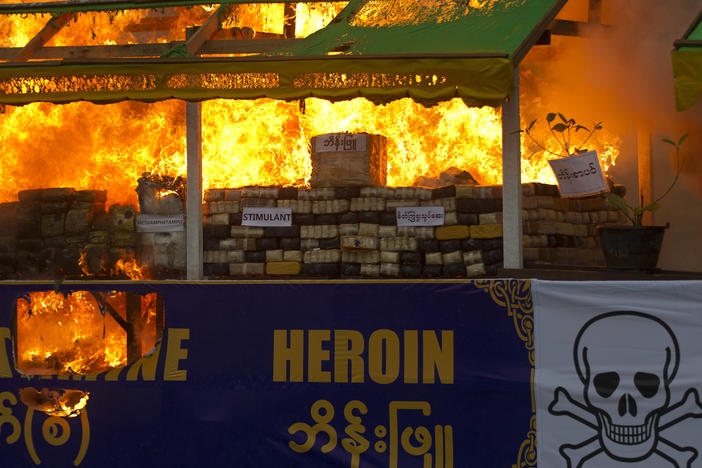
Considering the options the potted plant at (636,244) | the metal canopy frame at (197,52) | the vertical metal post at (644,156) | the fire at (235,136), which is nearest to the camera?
the potted plant at (636,244)

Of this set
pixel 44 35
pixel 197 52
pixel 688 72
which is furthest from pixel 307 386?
pixel 44 35

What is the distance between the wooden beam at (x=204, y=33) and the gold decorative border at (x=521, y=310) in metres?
4.11

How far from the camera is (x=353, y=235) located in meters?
8.59

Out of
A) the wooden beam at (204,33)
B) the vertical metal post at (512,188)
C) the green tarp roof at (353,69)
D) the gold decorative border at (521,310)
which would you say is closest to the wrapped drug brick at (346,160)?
the green tarp roof at (353,69)

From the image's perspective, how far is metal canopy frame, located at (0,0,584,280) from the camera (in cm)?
812

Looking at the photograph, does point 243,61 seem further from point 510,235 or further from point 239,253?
point 510,235

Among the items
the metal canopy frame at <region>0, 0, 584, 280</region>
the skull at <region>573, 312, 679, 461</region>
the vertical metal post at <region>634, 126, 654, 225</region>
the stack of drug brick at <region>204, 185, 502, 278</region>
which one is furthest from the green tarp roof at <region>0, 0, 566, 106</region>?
the vertical metal post at <region>634, 126, 654, 225</region>

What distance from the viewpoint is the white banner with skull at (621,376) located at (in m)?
5.88

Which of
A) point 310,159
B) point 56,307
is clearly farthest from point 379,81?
point 56,307

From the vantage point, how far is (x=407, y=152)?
9.16 meters

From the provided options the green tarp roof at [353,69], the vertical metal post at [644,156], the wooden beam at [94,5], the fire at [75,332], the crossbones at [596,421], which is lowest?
→ the crossbones at [596,421]

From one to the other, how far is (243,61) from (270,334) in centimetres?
248

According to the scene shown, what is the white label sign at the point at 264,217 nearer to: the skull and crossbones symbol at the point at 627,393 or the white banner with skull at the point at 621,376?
the white banner with skull at the point at 621,376

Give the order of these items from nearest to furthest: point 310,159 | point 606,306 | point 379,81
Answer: point 606,306
point 379,81
point 310,159
